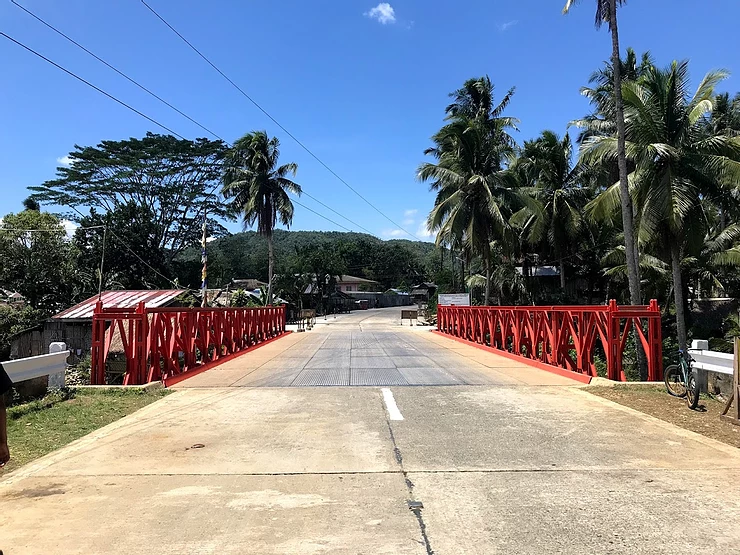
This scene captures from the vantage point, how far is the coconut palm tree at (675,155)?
661 inches

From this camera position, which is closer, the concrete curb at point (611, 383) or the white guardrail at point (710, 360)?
the white guardrail at point (710, 360)

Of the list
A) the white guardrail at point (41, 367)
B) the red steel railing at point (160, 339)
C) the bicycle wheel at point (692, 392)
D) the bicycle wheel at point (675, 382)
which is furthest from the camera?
the red steel railing at point (160, 339)

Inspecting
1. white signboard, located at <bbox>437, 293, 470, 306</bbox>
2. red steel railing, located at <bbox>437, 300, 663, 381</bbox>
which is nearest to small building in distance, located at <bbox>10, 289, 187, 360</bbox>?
red steel railing, located at <bbox>437, 300, 663, 381</bbox>

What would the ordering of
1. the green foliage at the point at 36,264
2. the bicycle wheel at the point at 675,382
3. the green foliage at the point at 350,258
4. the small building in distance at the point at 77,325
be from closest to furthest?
the bicycle wheel at the point at 675,382, the small building in distance at the point at 77,325, the green foliage at the point at 36,264, the green foliage at the point at 350,258

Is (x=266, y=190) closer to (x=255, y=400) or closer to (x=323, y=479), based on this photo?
(x=255, y=400)

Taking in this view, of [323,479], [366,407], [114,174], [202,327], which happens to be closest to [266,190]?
[114,174]

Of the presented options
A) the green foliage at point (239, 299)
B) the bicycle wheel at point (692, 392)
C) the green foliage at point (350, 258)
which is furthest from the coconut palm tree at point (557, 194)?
the green foliage at point (350, 258)

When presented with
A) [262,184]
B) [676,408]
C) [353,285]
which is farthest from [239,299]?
[353,285]

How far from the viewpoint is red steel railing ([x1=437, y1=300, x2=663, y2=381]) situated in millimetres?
10586

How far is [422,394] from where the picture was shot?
952 cm

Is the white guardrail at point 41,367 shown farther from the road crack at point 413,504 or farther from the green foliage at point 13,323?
the green foliage at point 13,323

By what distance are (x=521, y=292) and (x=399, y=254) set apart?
80961 millimetres

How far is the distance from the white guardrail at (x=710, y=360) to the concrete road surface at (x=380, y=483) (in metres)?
1.62

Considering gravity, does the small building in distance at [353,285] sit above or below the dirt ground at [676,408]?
above
